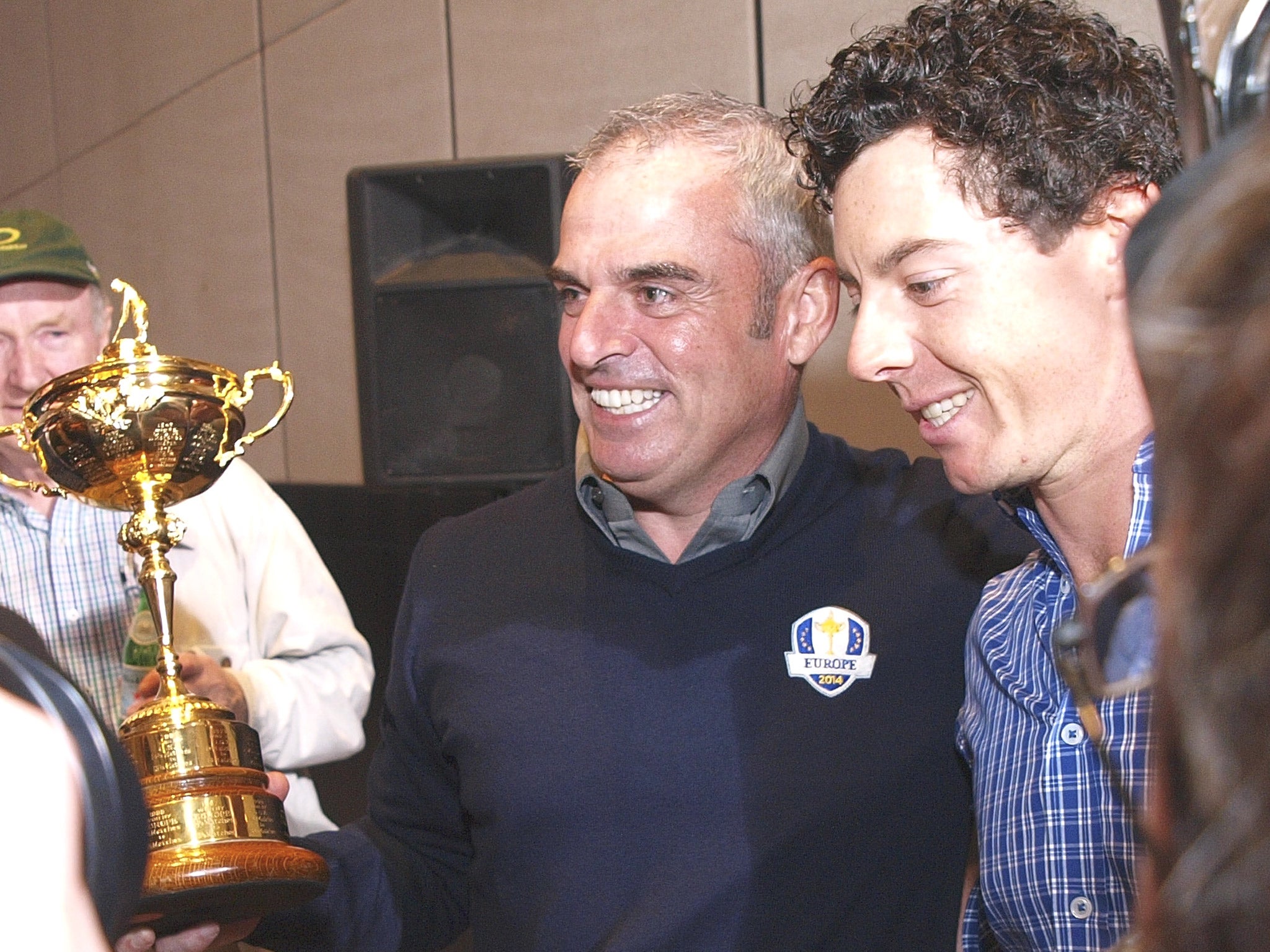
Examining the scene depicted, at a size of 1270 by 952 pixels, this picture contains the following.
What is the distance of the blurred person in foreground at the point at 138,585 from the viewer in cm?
244

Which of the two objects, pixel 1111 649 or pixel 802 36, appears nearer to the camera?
pixel 1111 649

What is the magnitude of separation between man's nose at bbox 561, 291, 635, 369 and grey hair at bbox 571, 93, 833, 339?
0.20 meters

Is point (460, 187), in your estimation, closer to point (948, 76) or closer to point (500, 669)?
point (500, 669)

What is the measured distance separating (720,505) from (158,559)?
773 millimetres

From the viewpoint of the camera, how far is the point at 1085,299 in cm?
136

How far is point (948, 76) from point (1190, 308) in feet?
3.68

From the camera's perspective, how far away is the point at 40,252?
2.54 metres

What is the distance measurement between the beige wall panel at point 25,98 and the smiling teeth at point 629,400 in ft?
16.6

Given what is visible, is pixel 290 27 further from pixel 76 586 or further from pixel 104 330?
pixel 76 586

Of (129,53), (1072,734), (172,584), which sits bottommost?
(1072,734)

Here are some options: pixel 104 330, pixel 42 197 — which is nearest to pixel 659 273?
pixel 104 330

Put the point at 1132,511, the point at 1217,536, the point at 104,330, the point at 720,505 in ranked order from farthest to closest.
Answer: the point at 104,330, the point at 720,505, the point at 1132,511, the point at 1217,536

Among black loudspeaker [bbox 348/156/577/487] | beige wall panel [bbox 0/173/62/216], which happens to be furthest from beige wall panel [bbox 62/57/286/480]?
black loudspeaker [bbox 348/156/577/487]

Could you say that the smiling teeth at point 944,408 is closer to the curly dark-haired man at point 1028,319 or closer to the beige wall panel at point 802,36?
the curly dark-haired man at point 1028,319
